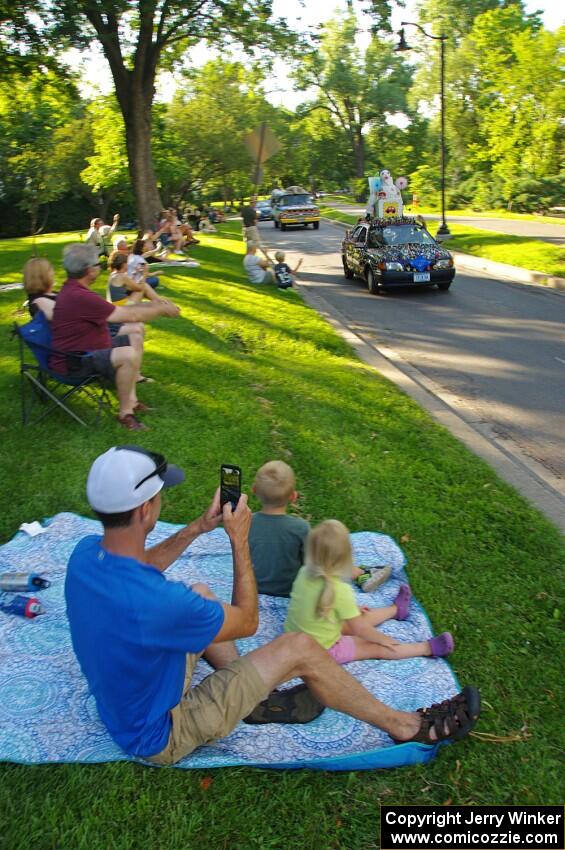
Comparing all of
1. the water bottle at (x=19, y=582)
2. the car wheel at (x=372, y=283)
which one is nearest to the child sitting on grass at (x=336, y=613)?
the water bottle at (x=19, y=582)

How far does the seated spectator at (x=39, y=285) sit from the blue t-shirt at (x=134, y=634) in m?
4.88

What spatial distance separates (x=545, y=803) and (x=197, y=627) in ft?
5.40

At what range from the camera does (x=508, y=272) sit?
62.7ft

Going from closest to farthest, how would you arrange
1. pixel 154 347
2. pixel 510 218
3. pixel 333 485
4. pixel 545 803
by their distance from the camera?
pixel 545 803
pixel 333 485
pixel 154 347
pixel 510 218

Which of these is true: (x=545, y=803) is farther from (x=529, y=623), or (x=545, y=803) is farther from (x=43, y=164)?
(x=43, y=164)

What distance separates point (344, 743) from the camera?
3307 mm

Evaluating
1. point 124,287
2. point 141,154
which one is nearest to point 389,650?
point 124,287

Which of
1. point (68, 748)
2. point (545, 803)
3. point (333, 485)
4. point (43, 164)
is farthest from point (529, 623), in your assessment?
point (43, 164)

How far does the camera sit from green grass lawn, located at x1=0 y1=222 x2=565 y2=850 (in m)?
2.90

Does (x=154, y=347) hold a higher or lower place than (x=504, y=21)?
lower

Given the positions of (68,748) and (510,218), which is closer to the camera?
(68,748)

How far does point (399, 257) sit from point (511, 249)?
26.0 ft

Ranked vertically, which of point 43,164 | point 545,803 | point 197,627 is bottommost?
point 545,803

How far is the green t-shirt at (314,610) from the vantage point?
11.6ft
